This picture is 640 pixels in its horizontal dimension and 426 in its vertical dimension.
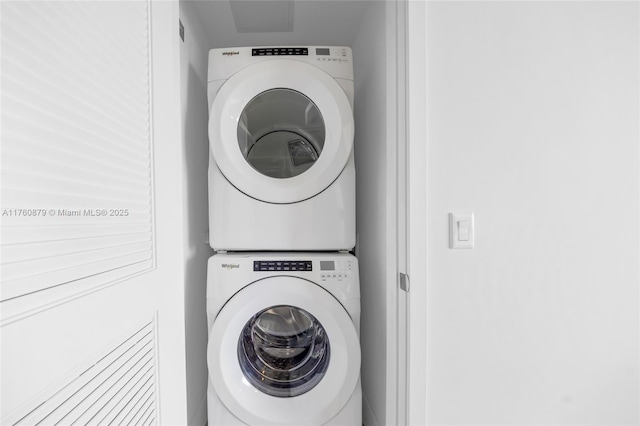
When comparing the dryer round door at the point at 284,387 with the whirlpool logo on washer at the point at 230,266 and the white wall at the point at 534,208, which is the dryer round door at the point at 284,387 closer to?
the whirlpool logo on washer at the point at 230,266

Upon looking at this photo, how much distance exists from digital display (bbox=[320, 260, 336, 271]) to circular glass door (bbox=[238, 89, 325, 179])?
40 centimetres

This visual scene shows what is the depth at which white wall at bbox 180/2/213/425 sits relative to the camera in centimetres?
139

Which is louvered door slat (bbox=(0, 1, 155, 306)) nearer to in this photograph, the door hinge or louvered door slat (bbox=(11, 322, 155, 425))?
louvered door slat (bbox=(11, 322, 155, 425))

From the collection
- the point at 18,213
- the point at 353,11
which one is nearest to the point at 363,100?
the point at 353,11

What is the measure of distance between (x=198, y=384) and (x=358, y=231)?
3.33ft

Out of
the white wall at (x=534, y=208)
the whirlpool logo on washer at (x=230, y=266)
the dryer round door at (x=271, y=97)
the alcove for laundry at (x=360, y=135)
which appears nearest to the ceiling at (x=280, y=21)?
the alcove for laundry at (x=360, y=135)

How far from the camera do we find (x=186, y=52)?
143 cm

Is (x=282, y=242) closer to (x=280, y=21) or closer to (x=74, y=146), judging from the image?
(x=74, y=146)

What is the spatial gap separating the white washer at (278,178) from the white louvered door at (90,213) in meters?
0.46

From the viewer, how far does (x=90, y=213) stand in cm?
58

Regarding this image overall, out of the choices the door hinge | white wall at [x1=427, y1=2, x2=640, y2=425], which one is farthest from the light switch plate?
the door hinge

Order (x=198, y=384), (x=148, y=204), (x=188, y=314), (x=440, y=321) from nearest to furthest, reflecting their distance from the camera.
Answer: (x=148, y=204) < (x=440, y=321) < (x=188, y=314) < (x=198, y=384)

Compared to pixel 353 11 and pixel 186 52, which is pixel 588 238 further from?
pixel 186 52

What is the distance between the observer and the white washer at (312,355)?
125 cm
